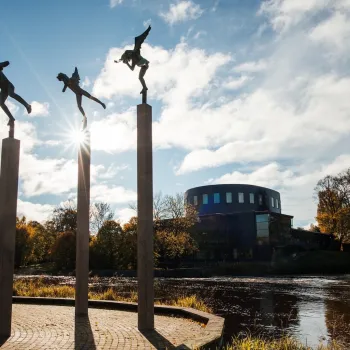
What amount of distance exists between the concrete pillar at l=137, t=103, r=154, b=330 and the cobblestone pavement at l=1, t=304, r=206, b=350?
1.77 feet

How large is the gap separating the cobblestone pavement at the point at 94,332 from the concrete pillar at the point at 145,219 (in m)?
0.54

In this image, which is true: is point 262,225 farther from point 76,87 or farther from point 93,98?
point 76,87

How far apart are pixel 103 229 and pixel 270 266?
20.4 metres

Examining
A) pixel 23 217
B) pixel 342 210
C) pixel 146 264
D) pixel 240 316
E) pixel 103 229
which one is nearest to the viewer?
pixel 146 264

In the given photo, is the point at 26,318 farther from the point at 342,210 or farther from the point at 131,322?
the point at 342,210

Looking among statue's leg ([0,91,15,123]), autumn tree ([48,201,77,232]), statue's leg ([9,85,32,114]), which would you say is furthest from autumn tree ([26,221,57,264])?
statue's leg ([0,91,15,123])

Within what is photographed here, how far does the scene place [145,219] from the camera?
9180 mm

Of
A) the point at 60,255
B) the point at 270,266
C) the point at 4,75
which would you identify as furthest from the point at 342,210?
the point at 4,75

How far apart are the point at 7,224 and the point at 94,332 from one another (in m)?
2.99

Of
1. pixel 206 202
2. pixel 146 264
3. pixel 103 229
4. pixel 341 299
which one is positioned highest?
pixel 206 202

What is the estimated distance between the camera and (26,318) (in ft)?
35.3

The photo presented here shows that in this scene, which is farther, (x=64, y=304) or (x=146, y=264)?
(x=64, y=304)

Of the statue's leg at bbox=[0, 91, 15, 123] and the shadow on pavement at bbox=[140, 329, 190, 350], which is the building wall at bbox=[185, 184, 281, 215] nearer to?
the statue's leg at bbox=[0, 91, 15, 123]

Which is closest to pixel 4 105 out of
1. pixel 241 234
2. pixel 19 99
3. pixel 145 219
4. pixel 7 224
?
pixel 19 99
